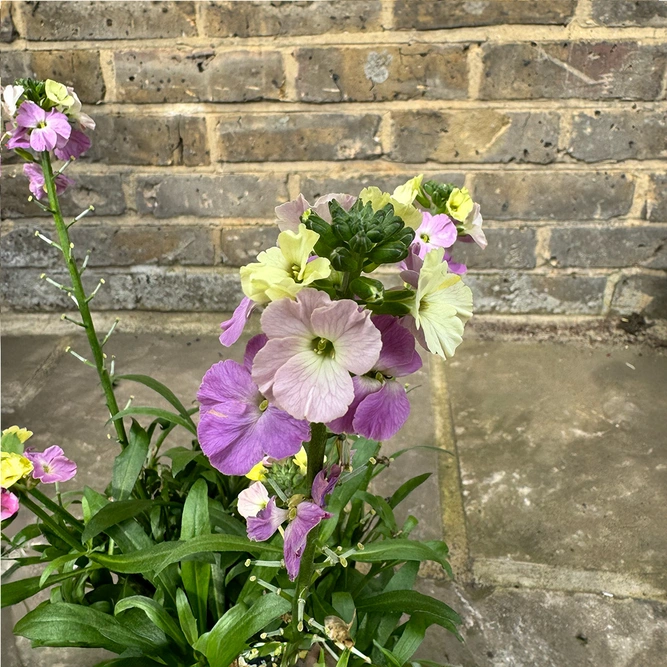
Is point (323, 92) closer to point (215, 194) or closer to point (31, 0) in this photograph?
point (215, 194)

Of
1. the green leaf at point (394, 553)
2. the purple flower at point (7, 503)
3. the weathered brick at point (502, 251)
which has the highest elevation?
the purple flower at point (7, 503)

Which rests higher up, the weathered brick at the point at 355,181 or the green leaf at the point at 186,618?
the weathered brick at the point at 355,181

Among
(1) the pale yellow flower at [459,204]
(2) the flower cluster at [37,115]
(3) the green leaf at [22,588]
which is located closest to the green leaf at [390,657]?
(3) the green leaf at [22,588]

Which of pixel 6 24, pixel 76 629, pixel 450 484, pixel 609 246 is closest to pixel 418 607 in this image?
pixel 76 629

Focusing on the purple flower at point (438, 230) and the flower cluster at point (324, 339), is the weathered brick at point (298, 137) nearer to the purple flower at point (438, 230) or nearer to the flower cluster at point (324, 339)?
the purple flower at point (438, 230)

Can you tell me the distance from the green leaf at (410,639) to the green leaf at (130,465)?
14.2 inches

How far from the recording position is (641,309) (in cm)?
164

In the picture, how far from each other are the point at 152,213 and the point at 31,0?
52 centimetres

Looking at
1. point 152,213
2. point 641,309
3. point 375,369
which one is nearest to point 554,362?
point 641,309

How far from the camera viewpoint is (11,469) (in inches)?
22.0

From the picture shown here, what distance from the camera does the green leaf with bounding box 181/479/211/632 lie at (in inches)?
27.1

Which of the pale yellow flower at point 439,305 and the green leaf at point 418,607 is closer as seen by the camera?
the pale yellow flower at point 439,305

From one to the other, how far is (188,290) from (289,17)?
2.31ft

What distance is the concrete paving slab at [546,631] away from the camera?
82 centimetres
